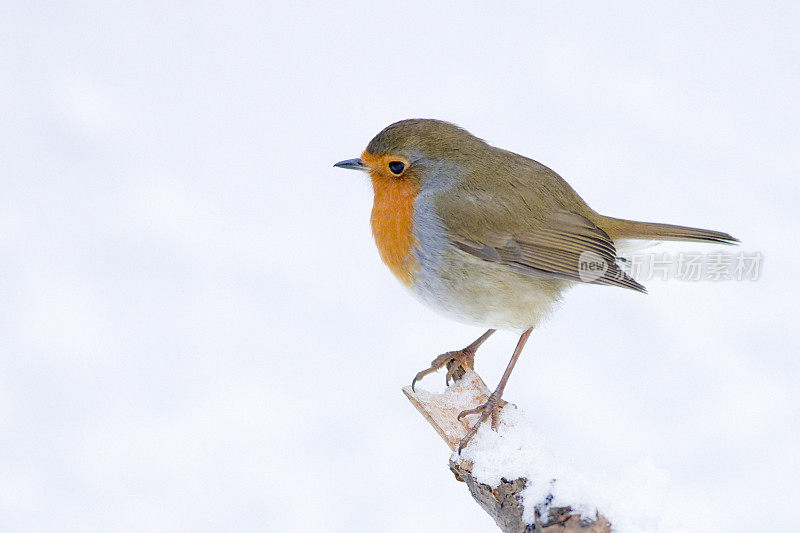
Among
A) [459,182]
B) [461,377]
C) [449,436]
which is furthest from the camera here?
[461,377]

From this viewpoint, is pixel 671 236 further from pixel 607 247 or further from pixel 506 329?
pixel 506 329

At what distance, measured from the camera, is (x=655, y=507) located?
227 centimetres

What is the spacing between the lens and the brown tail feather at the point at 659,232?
3305 mm

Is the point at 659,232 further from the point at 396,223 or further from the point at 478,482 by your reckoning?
the point at 478,482

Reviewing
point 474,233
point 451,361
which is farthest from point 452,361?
point 474,233

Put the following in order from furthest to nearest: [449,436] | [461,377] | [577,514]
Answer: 1. [461,377]
2. [449,436]
3. [577,514]

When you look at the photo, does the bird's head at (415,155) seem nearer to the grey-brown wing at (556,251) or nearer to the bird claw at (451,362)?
the grey-brown wing at (556,251)

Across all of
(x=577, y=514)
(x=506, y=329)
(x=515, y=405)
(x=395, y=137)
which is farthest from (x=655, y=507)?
(x=395, y=137)

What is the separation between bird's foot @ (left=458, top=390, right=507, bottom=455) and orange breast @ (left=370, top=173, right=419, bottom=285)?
Result: 0.55 m

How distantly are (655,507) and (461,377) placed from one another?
1.20 m

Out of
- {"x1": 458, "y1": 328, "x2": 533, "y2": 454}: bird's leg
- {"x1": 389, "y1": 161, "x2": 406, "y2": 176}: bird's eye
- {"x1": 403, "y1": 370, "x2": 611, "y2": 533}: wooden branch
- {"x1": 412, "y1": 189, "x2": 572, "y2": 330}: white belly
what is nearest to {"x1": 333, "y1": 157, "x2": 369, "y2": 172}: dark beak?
{"x1": 389, "y1": 161, "x2": 406, "y2": 176}: bird's eye

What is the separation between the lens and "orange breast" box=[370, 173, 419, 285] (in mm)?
3104

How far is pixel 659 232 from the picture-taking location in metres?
3.33

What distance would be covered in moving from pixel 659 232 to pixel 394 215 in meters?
1.13
